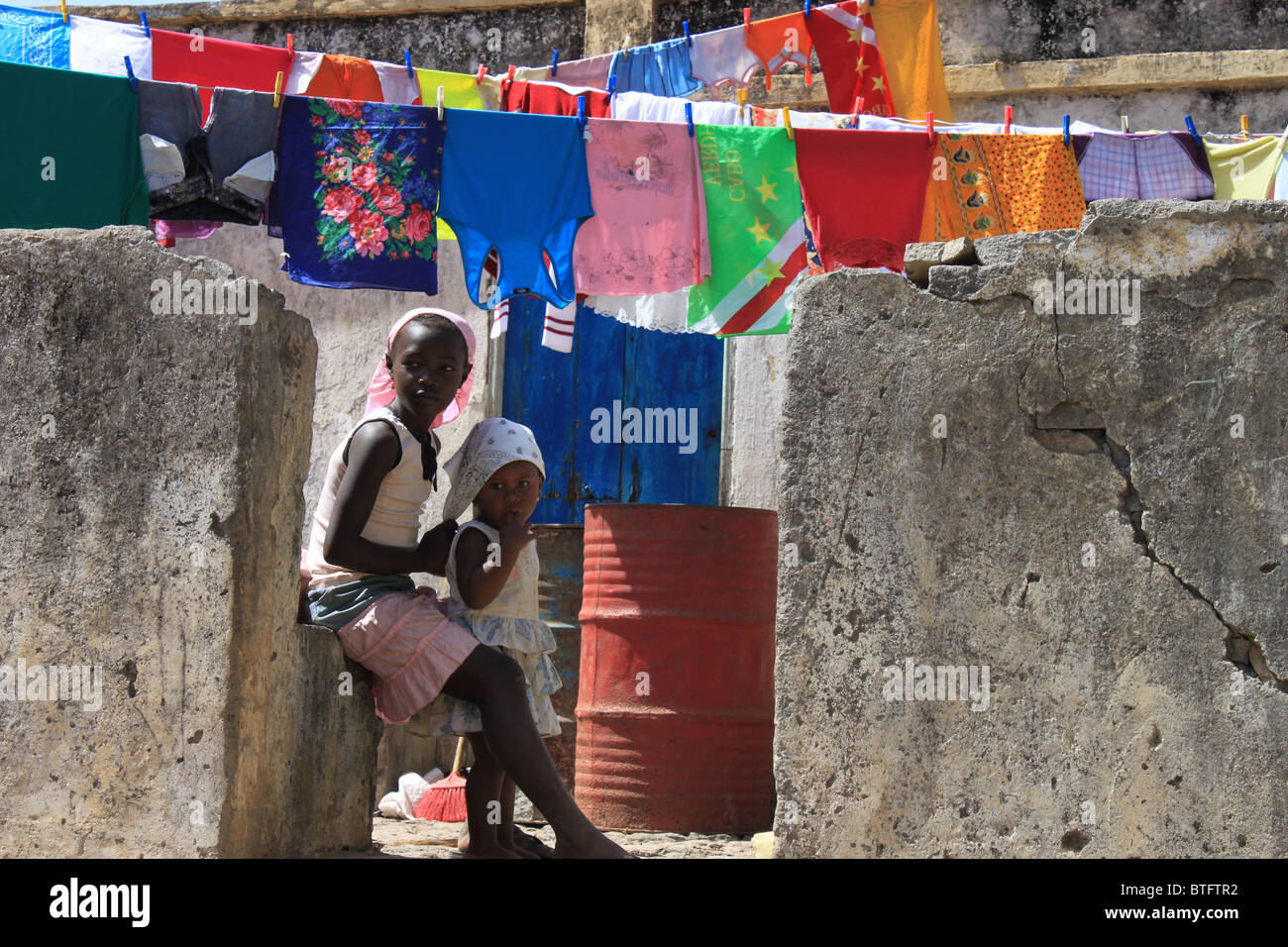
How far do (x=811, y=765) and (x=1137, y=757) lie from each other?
0.69 metres

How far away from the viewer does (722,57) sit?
5.91 metres

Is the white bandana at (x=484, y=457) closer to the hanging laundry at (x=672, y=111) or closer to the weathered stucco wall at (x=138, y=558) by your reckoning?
the weathered stucco wall at (x=138, y=558)

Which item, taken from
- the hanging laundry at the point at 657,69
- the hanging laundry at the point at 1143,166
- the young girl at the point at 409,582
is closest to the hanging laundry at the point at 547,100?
the hanging laundry at the point at 657,69

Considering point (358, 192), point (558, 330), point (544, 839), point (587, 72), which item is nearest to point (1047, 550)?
point (544, 839)

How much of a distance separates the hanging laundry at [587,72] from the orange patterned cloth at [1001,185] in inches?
69.9

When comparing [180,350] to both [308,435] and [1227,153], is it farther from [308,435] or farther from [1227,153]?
[1227,153]

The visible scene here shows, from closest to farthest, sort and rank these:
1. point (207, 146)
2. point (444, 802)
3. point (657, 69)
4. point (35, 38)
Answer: point (444, 802), point (207, 146), point (35, 38), point (657, 69)

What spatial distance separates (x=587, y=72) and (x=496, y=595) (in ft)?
12.0

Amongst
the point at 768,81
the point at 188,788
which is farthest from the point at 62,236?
the point at 768,81

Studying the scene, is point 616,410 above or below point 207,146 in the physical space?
below

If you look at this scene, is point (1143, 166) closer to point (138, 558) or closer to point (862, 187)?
point (862, 187)
